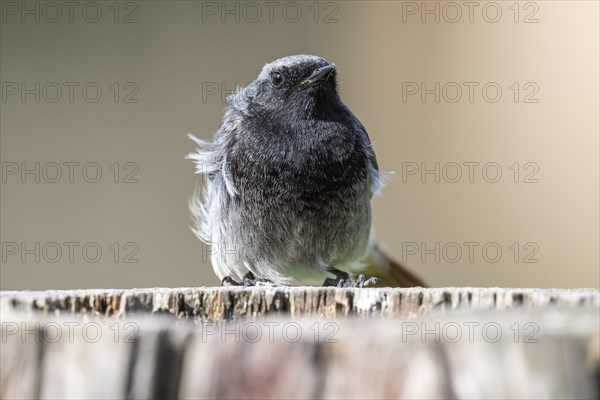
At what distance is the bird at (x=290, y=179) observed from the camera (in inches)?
151

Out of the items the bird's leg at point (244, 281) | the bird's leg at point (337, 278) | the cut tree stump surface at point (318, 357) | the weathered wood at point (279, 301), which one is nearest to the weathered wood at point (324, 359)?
the cut tree stump surface at point (318, 357)

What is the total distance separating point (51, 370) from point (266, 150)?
2363 mm

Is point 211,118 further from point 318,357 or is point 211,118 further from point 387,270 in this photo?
point 318,357

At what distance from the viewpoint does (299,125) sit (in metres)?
3.94

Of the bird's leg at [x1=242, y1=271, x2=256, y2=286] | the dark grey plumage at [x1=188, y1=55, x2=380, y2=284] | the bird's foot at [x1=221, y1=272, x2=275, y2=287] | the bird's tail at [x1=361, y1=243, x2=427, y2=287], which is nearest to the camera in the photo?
the dark grey plumage at [x1=188, y1=55, x2=380, y2=284]

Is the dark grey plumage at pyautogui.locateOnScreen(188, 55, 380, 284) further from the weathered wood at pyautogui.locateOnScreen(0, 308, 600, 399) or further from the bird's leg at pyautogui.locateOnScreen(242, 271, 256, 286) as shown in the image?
the weathered wood at pyautogui.locateOnScreen(0, 308, 600, 399)

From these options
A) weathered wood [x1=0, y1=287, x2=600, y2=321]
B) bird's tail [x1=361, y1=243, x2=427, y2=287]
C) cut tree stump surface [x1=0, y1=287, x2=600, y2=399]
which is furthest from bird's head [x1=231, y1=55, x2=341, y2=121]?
cut tree stump surface [x1=0, y1=287, x2=600, y2=399]

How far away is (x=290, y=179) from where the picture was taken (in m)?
3.81

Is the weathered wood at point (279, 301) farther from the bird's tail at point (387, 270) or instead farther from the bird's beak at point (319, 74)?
the bird's tail at point (387, 270)

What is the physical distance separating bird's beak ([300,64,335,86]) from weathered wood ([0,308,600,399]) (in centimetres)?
246

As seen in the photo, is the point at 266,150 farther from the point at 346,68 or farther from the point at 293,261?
the point at 346,68

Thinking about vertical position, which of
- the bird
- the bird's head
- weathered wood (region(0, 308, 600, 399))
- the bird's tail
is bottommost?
the bird's tail

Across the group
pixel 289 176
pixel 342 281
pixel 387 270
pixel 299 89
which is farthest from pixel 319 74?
pixel 387 270

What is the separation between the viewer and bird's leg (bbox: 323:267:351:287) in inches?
158
